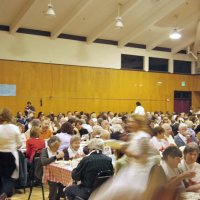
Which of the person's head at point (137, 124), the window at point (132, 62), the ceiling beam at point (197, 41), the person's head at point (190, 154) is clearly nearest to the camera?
the person's head at point (137, 124)

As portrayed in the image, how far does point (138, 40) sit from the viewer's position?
63.8 ft

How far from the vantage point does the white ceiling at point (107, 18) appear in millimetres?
14102

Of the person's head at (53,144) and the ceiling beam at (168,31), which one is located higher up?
the ceiling beam at (168,31)

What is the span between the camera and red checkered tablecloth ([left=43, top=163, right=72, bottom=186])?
5.20 metres

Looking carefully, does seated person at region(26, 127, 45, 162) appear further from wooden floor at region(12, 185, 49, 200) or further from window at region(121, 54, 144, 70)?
window at region(121, 54, 144, 70)

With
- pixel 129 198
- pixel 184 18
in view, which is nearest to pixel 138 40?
pixel 184 18

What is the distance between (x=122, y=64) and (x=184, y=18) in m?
4.23

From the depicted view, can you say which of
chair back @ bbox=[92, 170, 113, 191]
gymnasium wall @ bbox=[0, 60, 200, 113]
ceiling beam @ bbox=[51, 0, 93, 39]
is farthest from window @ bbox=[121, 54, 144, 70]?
chair back @ bbox=[92, 170, 113, 191]

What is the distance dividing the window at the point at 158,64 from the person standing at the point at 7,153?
16415mm

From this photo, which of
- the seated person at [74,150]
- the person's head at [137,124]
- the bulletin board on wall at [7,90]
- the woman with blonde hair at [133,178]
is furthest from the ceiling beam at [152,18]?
the woman with blonde hair at [133,178]

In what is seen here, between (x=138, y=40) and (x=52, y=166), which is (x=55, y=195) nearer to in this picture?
(x=52, y=166)

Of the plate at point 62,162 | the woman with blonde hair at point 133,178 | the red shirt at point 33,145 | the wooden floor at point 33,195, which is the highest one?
the woman with blonde hair at point 133,178

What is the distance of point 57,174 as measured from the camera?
17.9 feet

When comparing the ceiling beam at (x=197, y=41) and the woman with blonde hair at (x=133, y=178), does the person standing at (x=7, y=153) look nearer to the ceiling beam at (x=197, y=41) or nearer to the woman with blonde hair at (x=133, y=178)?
the woman with blonde hair at (x=133, y=178)
